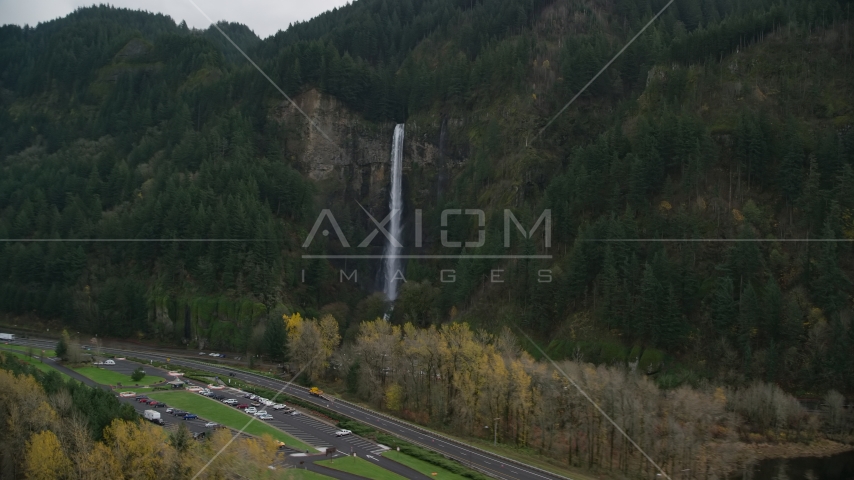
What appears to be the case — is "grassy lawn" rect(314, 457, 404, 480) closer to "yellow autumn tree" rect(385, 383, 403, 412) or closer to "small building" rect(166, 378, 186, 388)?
"yellow autumn tree" rect(385, 383, 403, 412)

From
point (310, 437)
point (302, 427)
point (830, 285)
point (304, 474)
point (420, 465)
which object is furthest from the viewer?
point (830, 285)

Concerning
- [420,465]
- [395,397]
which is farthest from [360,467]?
[395,397]

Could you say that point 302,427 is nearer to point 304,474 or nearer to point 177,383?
point 304,474

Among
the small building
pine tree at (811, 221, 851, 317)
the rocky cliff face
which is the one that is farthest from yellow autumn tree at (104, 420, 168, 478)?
the rocky cliff face

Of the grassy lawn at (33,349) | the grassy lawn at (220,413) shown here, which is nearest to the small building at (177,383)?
the grassy lawn at (220,413)

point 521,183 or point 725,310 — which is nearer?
point 725,310

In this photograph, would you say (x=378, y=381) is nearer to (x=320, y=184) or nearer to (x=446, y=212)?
(x=446, y=212)
